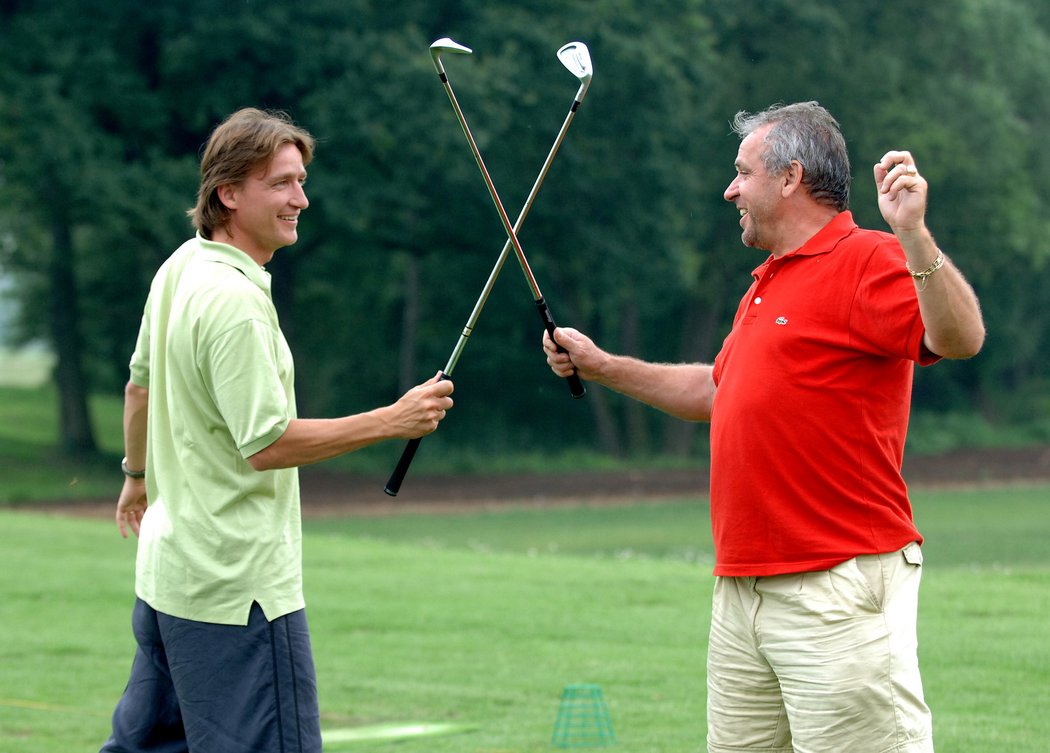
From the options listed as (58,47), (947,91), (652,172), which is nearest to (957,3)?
(947,91)

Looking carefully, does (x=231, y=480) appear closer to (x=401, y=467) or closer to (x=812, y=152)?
(x=401, y=467)

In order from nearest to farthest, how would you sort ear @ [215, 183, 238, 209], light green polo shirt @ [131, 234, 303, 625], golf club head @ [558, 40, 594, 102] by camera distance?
light green polo shirt @ [131, 234, 303, 625]
ear @ [215, 183, 238, 209]
golf club head @ [558, 40, 594, 102]

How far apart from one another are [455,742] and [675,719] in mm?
1084

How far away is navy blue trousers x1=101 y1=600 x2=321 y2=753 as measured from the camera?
3855mm

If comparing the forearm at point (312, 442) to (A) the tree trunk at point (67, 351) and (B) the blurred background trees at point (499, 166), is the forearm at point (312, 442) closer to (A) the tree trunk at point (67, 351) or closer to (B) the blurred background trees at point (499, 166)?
(B) the blurred background trees at point (499, 166)

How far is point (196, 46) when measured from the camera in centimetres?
2570

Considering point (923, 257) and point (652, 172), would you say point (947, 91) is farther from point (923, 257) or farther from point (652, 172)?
point (923, 257)

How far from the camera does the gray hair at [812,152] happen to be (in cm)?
419

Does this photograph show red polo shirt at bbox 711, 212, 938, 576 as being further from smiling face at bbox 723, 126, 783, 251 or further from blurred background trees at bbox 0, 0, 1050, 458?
blurred background trees at bbox 0, 0, 1050, 458

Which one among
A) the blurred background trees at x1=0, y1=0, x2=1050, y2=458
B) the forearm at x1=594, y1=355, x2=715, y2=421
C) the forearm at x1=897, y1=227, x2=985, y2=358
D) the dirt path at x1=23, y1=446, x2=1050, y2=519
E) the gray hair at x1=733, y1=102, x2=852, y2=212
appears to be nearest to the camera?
the forearm at x1=897, y1=227, x2=985, y2=358

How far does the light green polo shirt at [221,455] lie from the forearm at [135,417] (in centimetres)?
67

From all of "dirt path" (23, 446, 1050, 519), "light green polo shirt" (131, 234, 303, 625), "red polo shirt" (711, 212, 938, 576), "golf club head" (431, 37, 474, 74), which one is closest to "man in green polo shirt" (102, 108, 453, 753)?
"light green polo shirt" (131, 234, 303, 625)

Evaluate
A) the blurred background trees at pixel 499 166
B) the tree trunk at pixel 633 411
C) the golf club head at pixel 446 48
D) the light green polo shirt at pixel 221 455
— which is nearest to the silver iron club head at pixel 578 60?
the golf club head at pixel 446 48

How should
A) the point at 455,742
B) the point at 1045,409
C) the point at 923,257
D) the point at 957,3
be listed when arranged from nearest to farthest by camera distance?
the point at 923,257, the point at 455,742, the point at 957,3, the point at 1045,409
